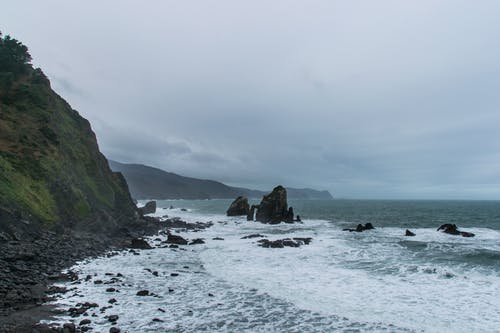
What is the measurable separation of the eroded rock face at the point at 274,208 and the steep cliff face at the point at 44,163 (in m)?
29.1

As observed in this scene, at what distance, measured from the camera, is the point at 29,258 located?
73.1ft

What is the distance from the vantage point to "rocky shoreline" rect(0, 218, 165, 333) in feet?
47.1

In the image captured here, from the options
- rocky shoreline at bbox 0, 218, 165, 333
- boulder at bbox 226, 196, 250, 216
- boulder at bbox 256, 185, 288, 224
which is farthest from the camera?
boulder at bbox 226, 196, 250, 216

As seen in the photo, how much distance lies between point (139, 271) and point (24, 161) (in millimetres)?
22917

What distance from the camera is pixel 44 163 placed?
39375 millimetres

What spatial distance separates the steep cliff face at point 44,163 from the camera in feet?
105

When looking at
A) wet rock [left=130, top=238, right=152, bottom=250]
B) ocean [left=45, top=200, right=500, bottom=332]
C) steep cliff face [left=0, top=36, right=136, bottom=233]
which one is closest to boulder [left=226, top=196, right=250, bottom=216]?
steep cliff face [left=0, top=36, right=136, bottom=233]

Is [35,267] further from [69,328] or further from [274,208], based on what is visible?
[274,208]

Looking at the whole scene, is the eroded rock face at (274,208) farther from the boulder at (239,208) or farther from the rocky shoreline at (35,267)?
the rocky shoreline at (35,267)

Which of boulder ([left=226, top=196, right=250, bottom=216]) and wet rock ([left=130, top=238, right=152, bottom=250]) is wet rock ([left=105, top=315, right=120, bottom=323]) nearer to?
wet rock ([left=130, top=238, right=152, bottom=250])

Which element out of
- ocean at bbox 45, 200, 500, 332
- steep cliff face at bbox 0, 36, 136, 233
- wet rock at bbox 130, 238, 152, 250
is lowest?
wet rock at bbox 130, 238, 152, 250

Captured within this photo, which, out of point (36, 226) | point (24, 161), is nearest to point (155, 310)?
point (36, 226)

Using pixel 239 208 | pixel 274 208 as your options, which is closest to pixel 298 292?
pixel 274 208

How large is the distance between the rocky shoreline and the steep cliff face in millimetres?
2464
